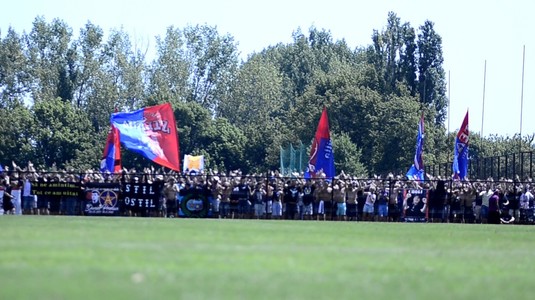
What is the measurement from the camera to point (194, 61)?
135 meters

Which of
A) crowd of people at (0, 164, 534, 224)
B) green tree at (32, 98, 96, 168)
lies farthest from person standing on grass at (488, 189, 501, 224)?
green tree at (32, 98, 96, 168)

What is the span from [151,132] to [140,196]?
9.09ft

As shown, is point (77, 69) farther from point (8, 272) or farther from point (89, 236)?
point (8, 272)

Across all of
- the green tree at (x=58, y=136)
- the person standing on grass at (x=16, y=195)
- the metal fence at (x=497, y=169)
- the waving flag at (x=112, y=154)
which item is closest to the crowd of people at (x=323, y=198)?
the person standing on grass at (x=16, y=195)

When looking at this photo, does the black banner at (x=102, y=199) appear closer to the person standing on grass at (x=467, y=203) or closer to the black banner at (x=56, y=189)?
the black banner at (x=56, y=189)

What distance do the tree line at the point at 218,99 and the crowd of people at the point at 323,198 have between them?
45.8m

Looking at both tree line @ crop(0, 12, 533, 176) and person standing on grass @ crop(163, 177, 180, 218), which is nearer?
person standing on grass @ crop(163, 177, 180, 218)

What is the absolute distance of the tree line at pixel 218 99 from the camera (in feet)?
341

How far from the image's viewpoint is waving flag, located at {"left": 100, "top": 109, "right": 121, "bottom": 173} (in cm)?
5331

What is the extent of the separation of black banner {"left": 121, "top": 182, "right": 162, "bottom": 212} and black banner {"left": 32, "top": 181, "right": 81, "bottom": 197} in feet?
6.54

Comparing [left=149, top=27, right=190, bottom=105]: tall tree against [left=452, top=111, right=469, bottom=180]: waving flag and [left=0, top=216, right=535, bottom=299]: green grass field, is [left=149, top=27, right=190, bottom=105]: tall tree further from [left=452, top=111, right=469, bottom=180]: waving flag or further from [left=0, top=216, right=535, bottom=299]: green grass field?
[left=0, top=216, right=535, bottom=299]: green grass field

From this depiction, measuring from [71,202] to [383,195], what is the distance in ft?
43.9

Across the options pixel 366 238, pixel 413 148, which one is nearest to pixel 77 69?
pixel 413 148

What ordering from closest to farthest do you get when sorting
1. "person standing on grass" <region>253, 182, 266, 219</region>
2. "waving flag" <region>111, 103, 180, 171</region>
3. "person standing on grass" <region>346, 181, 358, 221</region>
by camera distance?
"waving flag" <region>111, 103, 180, 171</region>
"person standing on grass" <region>253, 182, 266, 219</region>
"person standing on grass" <region>346, 181, 358, 221</region>
